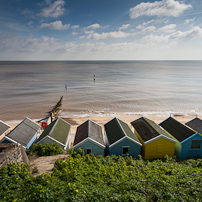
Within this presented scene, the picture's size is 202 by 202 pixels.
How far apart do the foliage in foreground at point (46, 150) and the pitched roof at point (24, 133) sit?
1.93m

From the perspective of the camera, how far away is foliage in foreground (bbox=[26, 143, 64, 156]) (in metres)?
15.7

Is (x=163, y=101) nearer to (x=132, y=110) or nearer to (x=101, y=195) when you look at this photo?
(x=132, y=110)

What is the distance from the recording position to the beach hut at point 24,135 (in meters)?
17.3

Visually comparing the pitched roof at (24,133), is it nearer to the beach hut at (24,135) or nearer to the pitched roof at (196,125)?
the beach hut at (24,135)

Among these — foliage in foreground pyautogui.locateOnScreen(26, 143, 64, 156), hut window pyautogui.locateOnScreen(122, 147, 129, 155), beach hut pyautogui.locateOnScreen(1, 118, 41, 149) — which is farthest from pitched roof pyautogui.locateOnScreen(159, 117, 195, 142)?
beach hut pyautogui.locateOnScreen(1, 118, 41, 149)

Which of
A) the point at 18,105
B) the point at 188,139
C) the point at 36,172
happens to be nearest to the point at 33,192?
the point at 36,172

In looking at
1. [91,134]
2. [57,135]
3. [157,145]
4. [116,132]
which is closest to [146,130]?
[157,145]

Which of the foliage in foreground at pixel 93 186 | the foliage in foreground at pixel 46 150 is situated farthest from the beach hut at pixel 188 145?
the foliage in foreground at pixel 46 150

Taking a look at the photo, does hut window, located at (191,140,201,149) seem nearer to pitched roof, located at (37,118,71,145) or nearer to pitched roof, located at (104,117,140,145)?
pitched roof, located at (104,117,140,145)

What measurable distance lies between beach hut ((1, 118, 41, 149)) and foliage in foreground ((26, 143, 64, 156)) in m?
1.73

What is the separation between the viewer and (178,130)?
19.8 m

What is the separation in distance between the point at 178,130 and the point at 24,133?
715 inches

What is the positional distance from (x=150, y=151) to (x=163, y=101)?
3495cm

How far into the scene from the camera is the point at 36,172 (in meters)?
11.5
